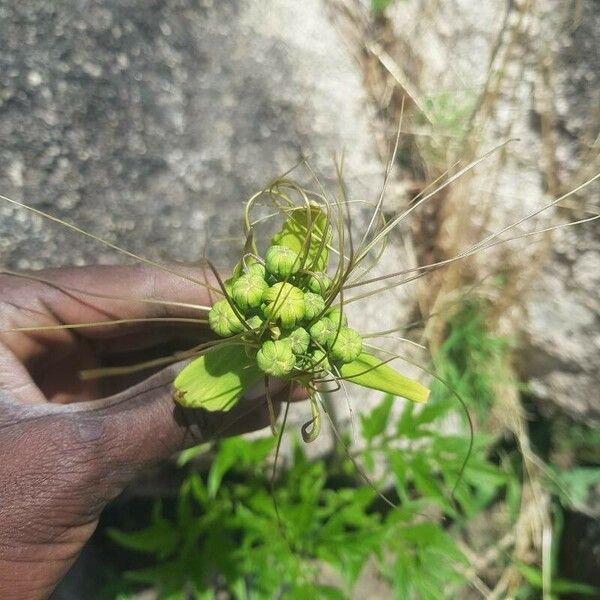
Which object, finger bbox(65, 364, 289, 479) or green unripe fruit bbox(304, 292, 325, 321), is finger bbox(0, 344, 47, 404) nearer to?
finger bbox(65, 364, 289, 479)

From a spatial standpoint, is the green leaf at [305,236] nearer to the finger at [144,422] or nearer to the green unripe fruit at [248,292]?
the green unripe fruit at [248,292]

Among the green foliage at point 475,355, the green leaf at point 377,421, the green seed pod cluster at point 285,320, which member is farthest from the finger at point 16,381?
the green foliage at point 475,355

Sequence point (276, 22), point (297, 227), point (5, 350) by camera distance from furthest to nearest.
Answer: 1. point (276, 22)
2. point (5, 350)
3. point (297, 227)

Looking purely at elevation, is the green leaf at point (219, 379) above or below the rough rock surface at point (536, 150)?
below

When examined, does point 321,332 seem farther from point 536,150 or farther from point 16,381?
point 536,150

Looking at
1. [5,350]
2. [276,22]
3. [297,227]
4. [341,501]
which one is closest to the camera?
[297,227]

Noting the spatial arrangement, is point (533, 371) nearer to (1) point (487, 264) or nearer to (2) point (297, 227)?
(1) point (487, 264)

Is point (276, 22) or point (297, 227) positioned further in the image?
point (276, 22)

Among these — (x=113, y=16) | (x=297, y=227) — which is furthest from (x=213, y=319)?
(x=113, y=16)
